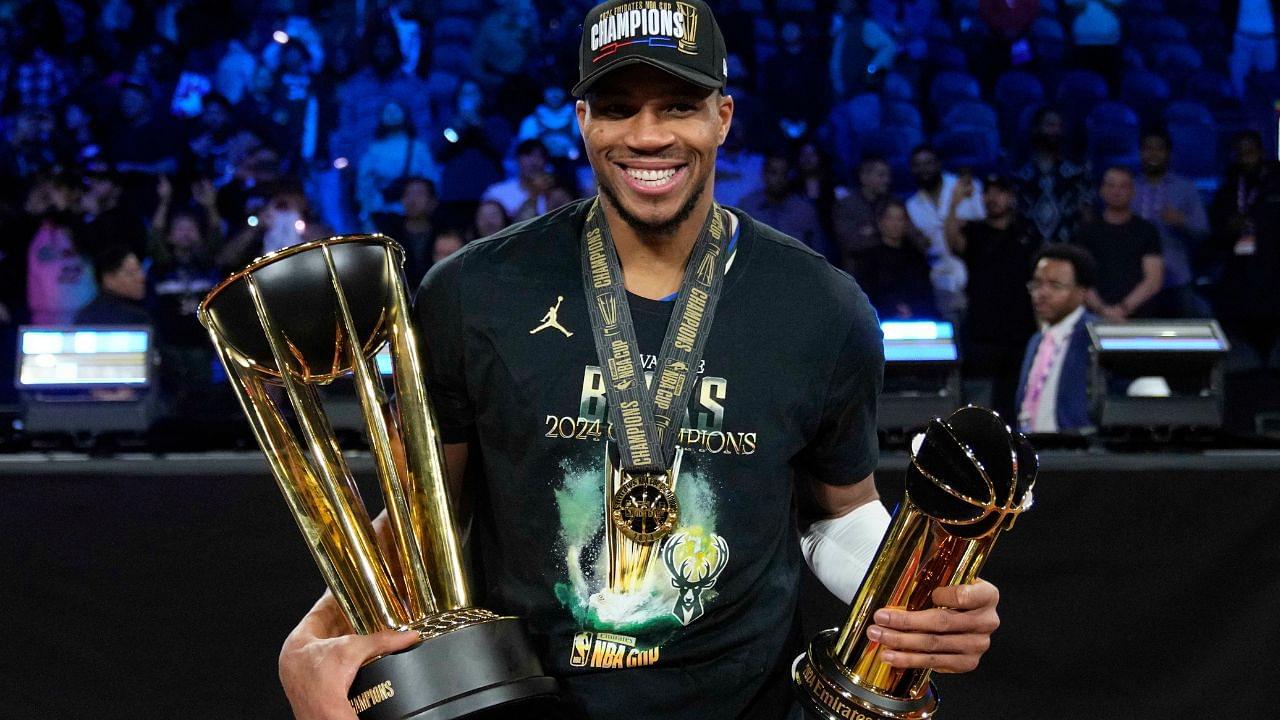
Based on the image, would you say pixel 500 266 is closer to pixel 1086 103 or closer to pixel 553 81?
pixel 553 81

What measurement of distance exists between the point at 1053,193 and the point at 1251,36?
1.98 meters

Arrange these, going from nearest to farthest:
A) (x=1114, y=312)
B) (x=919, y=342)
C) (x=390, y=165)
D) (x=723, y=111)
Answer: (x=723, y=111) < (x=919, y=342) < (x=1114, y=312) < (x=390, y=165)

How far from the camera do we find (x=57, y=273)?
6.68 metres

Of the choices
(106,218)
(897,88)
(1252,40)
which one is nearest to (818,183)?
(897,88)

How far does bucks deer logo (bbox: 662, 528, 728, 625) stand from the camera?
1.71 meters

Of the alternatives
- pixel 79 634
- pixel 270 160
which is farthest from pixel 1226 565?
pixel 270 160

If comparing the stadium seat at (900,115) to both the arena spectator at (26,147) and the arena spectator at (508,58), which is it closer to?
the arena spectator at (508,58)

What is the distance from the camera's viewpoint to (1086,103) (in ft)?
24.3

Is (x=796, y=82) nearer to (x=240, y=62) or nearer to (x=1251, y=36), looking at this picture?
(x=1251, y=36)

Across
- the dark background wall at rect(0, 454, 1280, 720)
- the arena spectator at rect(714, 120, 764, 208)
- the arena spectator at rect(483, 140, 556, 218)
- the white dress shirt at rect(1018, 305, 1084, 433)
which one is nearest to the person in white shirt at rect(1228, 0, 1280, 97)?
the arena spectator at rect(714, 120, 764, 208)

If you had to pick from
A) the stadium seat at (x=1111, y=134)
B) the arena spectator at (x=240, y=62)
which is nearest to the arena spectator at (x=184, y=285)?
the arena spectator at (x=240, y=62)

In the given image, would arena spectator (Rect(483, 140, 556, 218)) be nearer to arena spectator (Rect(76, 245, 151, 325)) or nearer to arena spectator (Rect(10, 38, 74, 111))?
arena spectator (Rect(76, 245, 151, 325))

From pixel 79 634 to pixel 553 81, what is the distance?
203 inches

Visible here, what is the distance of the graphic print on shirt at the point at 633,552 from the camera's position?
1710 millimetres
